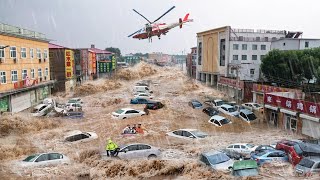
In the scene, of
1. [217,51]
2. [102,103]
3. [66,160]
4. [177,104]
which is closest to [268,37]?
[217,51]

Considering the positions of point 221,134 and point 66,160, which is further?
point 221,134

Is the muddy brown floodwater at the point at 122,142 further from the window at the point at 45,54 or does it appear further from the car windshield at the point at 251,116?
the window at the point at 45,54

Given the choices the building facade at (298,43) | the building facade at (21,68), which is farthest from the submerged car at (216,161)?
the building facade at (298,43)

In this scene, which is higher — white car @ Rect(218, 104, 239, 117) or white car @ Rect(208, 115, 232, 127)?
white car @ Rect(218, 104, 239, 117)

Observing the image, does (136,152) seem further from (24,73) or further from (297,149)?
(24,73)

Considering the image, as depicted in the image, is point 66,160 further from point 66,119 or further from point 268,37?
point 268,37

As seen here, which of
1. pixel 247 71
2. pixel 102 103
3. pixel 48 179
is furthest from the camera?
pixel 247 71

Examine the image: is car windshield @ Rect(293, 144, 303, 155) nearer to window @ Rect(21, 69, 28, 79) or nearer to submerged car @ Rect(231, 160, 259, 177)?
submerged car @ Rect(231, 160, 259, 177)

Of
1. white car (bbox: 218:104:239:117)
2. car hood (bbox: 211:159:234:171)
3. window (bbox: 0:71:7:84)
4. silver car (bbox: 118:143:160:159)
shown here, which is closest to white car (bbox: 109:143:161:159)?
silver car (bbox: 118:143:160:159)
